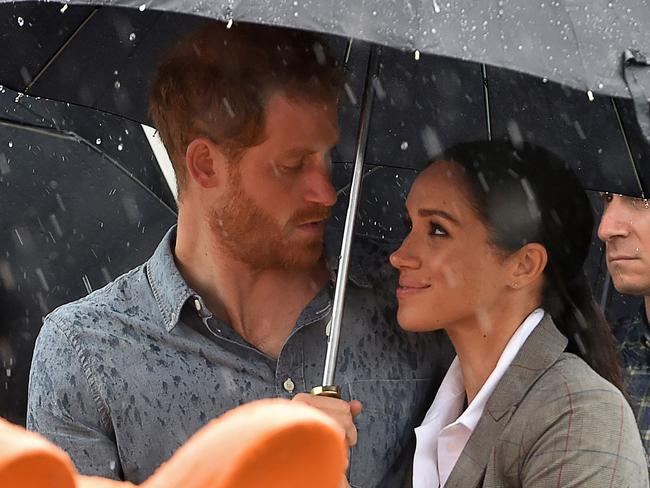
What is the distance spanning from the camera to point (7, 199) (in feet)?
18.1

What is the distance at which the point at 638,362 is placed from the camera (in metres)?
4.72

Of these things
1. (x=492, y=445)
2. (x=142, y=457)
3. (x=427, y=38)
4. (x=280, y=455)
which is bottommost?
(x=142, y=457)

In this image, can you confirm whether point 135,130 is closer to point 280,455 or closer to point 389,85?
point 389,85

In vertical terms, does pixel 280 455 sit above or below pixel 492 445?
above

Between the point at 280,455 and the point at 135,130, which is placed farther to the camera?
the point at 135,130

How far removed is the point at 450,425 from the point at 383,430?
0.84 feet

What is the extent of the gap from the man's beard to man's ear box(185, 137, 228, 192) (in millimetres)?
Result: 48

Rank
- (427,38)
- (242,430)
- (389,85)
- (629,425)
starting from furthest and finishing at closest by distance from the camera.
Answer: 1. (389,85)
2. (629,425)
3. (427,38)
4. (242,430)

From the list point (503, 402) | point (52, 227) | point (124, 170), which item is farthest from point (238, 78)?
point (52, 227)

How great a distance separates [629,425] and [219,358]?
1.09 metres

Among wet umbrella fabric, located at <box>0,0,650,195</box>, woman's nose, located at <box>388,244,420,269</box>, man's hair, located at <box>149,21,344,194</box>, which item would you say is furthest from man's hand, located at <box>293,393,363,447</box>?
wet umbrella fabric, located at <box>0,0,650,195</box>

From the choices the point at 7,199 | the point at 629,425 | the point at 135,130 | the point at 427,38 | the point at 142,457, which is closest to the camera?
the point at 427,38

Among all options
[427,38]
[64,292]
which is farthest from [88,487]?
[64,292]

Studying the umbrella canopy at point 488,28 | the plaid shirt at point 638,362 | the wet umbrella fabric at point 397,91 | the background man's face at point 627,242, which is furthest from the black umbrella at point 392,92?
the plaid shirt at point 638,362
